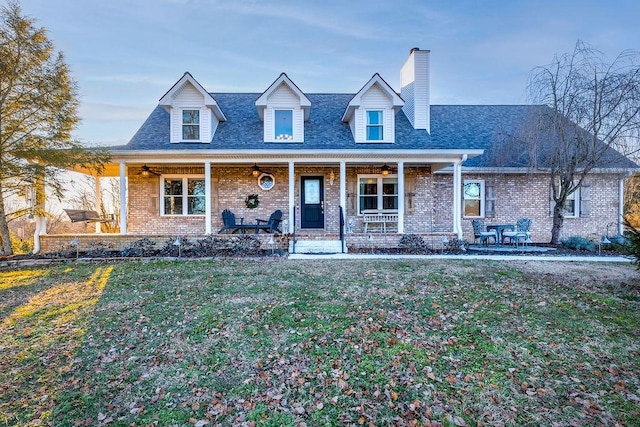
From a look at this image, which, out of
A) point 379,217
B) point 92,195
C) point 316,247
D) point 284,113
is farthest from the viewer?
point 92,195

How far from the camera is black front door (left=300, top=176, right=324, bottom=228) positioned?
40.7 ft

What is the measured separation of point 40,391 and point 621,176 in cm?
1738

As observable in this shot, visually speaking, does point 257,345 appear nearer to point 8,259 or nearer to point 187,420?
point 187,420

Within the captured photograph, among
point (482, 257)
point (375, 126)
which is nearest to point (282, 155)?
point (375, 126)

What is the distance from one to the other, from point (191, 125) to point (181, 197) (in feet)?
8.96

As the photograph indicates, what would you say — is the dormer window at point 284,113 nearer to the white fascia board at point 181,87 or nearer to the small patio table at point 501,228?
the white fascia board at point 181,87

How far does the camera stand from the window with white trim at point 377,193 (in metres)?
12.5

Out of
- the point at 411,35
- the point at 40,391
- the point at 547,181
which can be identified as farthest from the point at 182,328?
the point at 411,35

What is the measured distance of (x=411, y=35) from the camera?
46.6 feet

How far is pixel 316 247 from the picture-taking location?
392 inches

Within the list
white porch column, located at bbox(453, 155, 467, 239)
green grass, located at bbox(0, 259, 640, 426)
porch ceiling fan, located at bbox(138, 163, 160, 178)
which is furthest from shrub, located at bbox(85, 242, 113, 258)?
white porch column, located at bbox(453, 155, 467, 239)

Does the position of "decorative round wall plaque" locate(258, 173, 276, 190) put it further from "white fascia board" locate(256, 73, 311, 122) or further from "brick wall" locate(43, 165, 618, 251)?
"white fascia board" locate(256, 73, 311, 122)

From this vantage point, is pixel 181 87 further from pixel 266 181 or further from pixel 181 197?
pixel 266 181

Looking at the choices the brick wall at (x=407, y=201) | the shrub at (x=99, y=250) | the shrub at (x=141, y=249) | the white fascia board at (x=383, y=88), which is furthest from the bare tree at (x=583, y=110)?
the shrub at (x=99, y=250)
